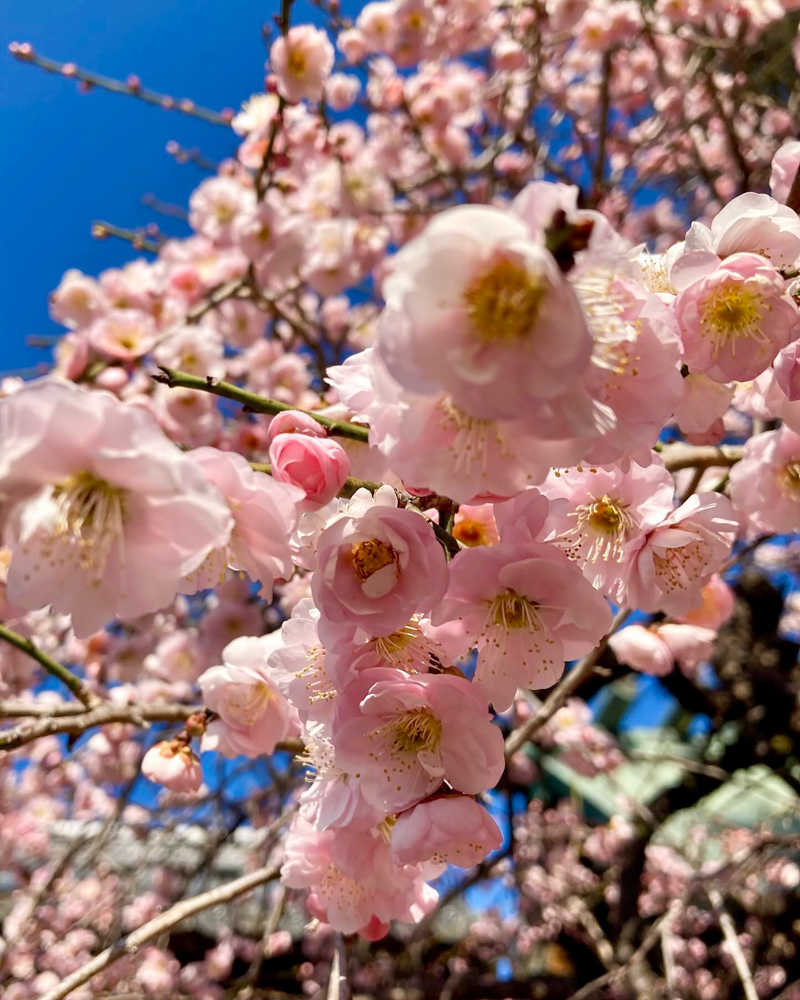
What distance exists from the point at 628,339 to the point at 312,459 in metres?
0.31

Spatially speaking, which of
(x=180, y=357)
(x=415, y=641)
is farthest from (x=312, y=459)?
(x=180, y=357)

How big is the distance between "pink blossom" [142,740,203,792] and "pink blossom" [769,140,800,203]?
1219 mm

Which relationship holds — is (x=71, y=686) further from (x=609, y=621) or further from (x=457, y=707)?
(x=609, y=621)

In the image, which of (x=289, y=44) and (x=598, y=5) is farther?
(x=598, y=5)

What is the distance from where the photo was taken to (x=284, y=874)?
0.90 meters

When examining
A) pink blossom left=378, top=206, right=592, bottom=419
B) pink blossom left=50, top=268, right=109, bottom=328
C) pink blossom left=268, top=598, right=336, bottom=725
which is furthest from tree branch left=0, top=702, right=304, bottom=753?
pink blossom left=50, top=268, right=109, bottom=328

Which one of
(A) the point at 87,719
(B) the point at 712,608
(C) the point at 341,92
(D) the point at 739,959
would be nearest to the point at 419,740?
(A) the point at 87,719

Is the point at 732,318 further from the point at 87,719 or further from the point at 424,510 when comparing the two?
the point at 87,719

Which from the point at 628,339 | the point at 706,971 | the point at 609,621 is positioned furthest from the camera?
the point at 706,971

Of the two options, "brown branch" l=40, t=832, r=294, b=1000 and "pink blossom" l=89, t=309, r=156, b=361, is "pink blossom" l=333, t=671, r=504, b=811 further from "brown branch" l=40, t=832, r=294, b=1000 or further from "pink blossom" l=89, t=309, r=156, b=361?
"pink blossom" l=89, t=309, r=156, b=361

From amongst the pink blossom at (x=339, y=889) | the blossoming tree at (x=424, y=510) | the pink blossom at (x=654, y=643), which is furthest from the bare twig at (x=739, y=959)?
the pink blossom at (x=339, y=889)

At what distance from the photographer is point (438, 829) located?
2.19 feet

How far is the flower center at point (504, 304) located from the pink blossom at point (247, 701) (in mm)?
648

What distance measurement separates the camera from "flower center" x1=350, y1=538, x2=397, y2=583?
627 mm
